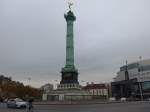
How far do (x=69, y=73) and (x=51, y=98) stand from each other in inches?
345

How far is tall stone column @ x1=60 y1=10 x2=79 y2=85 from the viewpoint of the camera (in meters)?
86.2

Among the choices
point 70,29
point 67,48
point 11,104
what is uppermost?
point 70,29

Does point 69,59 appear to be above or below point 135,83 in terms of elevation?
above

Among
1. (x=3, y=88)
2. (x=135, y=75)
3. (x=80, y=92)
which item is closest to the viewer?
(x=80, y=92)

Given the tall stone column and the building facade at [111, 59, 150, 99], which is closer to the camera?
the tall stone column

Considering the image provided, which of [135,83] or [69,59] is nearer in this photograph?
[69,59]

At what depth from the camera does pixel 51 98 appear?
84.1 m

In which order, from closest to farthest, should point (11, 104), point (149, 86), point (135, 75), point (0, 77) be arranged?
point (11, 104)
point (149, 86)
point (135, 75)
point (0, 77)

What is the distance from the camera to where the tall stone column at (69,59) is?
86.2 meters

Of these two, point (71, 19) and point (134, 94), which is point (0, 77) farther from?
point (71, 19)

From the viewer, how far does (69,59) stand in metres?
88.9

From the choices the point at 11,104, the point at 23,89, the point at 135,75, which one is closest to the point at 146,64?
the point at 135,75

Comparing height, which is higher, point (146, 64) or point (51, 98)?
point (146, 64)

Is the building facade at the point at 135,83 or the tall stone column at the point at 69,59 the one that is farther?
the building facade at the point at 135,83
